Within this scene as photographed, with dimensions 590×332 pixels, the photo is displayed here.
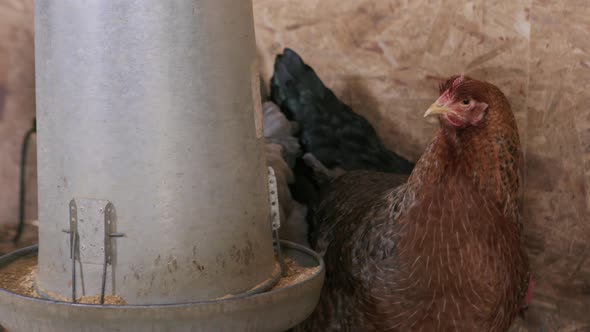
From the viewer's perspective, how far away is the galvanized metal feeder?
4.79ft

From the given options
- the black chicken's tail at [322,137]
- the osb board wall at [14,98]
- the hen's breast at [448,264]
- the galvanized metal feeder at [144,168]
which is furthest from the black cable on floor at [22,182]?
Result: the hen's breast at [448,264]

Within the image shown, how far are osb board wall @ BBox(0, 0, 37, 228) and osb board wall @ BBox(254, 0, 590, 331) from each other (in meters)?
1.48

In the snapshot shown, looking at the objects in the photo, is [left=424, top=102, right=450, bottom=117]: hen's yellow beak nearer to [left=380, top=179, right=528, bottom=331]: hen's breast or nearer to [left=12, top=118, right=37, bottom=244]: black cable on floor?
[left=380, top=179, right=528, bottom=331]: hen's breast

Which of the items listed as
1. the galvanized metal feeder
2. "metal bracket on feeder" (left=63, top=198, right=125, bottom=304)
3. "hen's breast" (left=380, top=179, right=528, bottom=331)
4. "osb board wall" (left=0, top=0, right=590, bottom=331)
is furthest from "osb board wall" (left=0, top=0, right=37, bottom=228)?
"hen's breast" (left=380, top=179, right=528, bottom=331)

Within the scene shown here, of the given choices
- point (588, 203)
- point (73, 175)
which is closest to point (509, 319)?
point (588, 203)

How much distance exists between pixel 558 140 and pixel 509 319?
0.73 m

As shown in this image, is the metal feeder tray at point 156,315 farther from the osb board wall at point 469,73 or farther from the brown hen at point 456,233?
the osb board wall at point 469,73

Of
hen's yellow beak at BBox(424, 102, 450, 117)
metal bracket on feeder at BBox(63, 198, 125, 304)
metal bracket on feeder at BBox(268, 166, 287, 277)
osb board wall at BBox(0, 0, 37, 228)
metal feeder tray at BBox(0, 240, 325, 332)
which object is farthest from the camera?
osb board wall at BBox(0, 0, 37, 228)

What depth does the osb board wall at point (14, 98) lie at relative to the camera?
2902mm

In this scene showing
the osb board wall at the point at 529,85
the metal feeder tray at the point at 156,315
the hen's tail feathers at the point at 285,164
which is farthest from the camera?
the hen's tail feathers at the point at 285,164

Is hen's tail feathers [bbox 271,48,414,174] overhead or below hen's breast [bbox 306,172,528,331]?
overhead

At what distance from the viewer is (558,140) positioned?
239 centimetres

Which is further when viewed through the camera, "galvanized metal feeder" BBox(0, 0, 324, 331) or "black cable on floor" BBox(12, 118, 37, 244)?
"black cable on floor" BBox(12, 118, 37, 244)

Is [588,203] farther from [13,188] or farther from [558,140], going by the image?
[13,188]
